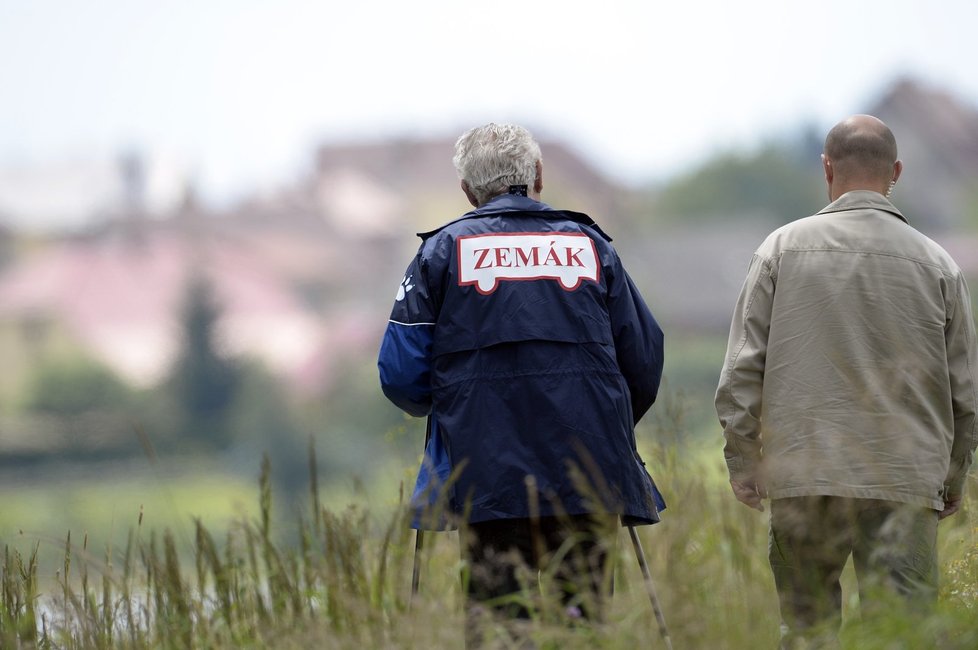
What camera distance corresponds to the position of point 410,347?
11.8 feet

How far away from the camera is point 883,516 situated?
3.46 m

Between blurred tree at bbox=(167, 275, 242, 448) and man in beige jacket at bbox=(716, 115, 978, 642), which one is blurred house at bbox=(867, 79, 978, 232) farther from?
man in beige jacket at bbox=(716, 115, 978, 642)

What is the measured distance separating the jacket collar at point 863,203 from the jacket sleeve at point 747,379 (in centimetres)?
25

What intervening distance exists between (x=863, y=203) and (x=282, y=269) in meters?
76.3

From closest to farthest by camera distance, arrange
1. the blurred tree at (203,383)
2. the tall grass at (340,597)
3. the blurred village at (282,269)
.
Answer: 1. the tall grass at (340,597)
2. the blurred tree at (203,383)
3. the blurred village at (282,269)

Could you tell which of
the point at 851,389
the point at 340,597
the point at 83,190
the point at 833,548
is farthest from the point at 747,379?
the point at 83,190

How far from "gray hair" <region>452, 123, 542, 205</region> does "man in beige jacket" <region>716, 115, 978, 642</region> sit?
69 centimetres

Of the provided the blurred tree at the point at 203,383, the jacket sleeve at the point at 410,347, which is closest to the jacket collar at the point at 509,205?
the jacket sleeve at the point at 410,347

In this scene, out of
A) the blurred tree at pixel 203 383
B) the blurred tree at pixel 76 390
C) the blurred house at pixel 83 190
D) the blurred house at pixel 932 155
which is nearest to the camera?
the blurred tree at pixel 203 383

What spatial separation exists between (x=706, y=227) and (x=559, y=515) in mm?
87057

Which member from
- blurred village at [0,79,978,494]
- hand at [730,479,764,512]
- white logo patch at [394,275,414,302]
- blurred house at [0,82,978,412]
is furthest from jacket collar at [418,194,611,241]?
blurred house at [0,82,978,412]

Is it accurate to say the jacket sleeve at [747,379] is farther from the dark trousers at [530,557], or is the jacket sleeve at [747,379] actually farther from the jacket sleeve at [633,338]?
the dark trousers at [530,557]

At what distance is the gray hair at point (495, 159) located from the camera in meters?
3.71

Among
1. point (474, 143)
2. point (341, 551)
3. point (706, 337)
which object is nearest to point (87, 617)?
point (341, 551)
